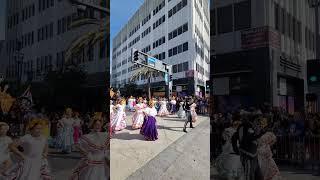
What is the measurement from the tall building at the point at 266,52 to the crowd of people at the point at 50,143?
2.54ft

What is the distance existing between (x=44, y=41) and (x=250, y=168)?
54.5 inches

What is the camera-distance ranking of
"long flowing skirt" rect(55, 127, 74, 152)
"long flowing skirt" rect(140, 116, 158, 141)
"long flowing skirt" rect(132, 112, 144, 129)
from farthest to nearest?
"long flowing skirt" rect(132, 112, 144, 129), "long flowing skirt" rect(140, 116, 158, 141), "long flowing skirt" rect(55, 127, 74, 152)

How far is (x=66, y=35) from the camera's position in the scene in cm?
229

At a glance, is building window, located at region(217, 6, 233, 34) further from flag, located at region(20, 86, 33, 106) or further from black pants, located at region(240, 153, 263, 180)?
flag, located at region(20, 86, 33, 106)

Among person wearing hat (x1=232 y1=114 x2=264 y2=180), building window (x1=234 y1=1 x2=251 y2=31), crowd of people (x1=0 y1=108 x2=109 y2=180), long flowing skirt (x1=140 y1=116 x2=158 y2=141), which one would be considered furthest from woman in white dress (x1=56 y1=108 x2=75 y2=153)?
long flowing skirt (x1=140 y1=116 x2=158 y2=141)

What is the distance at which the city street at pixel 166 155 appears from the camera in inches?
164

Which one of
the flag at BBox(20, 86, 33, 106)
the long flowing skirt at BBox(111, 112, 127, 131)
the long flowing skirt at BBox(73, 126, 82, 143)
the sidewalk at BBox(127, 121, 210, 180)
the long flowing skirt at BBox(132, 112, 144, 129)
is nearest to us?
the flag at BBox(20, 86, 33, 106)

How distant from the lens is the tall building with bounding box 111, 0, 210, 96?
3.14 meters

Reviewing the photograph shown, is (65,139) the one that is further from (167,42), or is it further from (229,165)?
(167,42)

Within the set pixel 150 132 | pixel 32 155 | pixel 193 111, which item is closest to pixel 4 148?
pixel 32 155

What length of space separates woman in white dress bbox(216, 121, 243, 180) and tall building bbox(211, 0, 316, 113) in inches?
7.8

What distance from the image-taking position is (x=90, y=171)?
2393 mm

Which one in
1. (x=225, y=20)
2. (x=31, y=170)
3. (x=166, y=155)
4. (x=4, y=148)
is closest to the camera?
(x=4, y=148)

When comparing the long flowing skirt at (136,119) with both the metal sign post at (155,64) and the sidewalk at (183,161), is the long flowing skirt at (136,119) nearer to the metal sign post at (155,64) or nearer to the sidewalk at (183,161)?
the sidewalk at (183,161)
